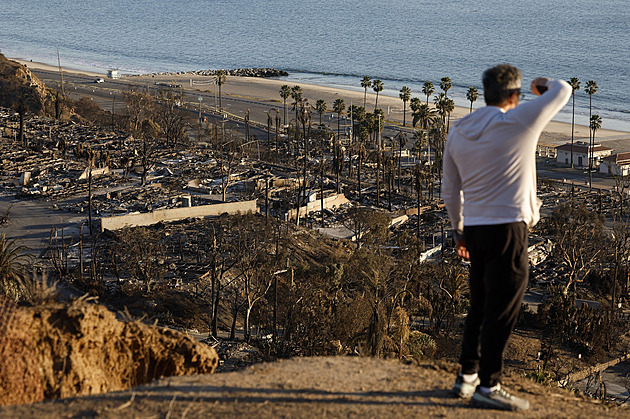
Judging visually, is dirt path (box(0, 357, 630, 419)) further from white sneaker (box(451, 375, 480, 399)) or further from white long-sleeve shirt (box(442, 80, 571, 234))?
white long-sleeve shirt (box(442, 80, 571, 234))

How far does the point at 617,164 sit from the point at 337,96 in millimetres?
41011

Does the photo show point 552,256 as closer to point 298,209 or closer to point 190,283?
point 298,209

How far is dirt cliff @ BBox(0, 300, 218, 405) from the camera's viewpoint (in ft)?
18.8

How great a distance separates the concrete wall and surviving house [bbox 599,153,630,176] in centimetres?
3439

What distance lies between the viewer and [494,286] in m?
5.43

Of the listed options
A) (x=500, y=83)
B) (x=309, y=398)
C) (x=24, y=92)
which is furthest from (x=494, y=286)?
(x=24, y=92)

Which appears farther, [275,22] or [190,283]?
[275,22]

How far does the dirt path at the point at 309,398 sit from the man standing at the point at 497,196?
1.29 ft

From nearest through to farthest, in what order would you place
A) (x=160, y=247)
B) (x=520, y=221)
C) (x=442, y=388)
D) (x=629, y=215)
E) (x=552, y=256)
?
(x=520, y=221)
(x=442, y=388)
(x=160, y=247)
(x=552, y=256)
(x=629, y=215)

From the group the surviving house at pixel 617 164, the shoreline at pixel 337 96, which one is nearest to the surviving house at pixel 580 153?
the surviving house at pixel 617 164

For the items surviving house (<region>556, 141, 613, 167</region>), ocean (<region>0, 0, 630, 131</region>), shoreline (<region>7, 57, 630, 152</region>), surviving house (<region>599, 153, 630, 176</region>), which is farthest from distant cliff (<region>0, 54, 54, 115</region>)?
surviving house (<region>599, 153, 630, 176</region>)

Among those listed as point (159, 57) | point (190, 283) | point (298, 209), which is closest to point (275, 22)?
point (159, 57)

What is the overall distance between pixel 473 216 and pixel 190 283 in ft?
83.3

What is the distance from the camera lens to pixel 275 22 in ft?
650
